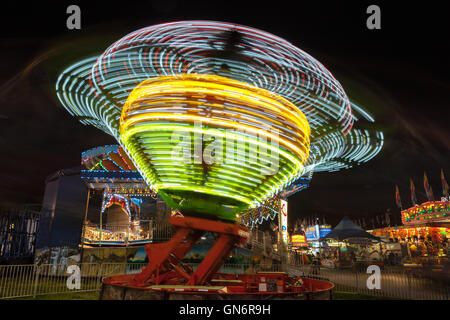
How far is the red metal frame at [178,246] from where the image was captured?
7.01 m

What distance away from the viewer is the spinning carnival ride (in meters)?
6.05

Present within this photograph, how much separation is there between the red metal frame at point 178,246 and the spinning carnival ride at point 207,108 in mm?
43

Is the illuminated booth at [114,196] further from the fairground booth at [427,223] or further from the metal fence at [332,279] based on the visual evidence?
the fairground booth at [427,223]

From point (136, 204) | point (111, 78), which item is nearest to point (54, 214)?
point (136, 204)

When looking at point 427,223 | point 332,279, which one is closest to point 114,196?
point 332,279

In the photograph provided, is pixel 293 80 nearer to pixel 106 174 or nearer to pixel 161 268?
pixel 161 268

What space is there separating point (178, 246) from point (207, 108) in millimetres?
3501

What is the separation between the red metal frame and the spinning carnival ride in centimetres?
4

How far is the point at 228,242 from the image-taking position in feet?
23.5

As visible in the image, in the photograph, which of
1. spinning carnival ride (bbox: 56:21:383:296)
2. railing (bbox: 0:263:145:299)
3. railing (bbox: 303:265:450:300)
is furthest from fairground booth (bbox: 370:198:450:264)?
spinning carnival ride (bbox: 56:21:383:296)

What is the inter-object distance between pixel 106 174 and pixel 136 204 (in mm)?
10205
